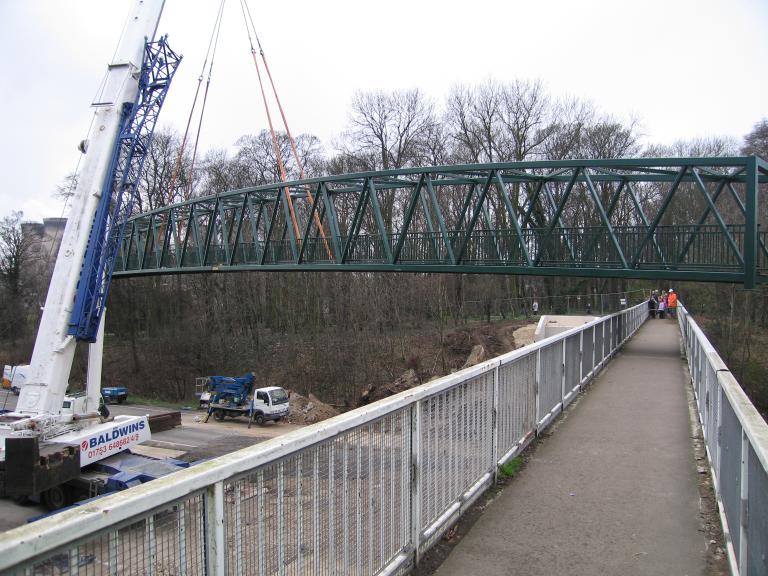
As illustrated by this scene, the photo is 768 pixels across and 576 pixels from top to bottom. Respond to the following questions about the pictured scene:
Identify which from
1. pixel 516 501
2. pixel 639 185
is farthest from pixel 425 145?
pixel 516 501

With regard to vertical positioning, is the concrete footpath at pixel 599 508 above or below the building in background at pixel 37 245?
below

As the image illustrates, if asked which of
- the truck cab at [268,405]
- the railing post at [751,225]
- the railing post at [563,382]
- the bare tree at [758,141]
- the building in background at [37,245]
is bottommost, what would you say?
the truck cab at [268,405]

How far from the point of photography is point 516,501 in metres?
5.69

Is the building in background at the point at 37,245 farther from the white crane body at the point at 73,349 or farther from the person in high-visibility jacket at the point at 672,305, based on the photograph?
the person in high-visibility jacket at the point at 672,305

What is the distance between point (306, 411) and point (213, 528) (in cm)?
2866

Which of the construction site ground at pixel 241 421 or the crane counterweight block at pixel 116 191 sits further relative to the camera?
the construction site ground at pixel 241 421

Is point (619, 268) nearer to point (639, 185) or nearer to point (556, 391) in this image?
point (556, 391)

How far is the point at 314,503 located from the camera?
324 cm

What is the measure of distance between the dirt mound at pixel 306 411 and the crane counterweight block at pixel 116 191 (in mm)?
14544

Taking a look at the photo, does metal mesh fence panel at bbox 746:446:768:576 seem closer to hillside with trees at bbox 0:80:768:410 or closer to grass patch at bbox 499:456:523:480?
grass patch at bbox 499:456:523:480

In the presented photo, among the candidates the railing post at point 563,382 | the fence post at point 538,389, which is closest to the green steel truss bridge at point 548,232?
the railing post at point 563,382

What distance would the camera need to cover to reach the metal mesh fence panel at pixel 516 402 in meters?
6.41

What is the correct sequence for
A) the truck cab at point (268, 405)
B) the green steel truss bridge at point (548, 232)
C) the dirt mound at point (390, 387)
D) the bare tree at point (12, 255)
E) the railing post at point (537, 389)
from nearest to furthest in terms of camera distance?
the railing post at point (537, 389) → the green steel truss bridge at point (548, 232) → the truck cab at point (268, 405) → the dirt mound at point (390, 387) → the bare tree at point (12, 255)

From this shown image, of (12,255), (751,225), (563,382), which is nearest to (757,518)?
(563,382)
